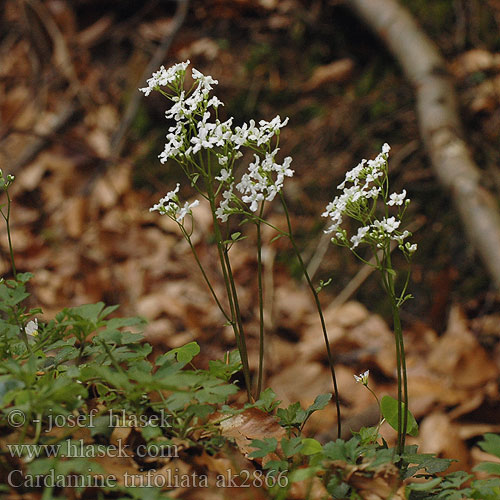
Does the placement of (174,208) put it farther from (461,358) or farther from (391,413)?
(461,358)

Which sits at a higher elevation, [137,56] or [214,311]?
[137,56]

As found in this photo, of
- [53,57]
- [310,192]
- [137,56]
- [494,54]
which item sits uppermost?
[53,57]

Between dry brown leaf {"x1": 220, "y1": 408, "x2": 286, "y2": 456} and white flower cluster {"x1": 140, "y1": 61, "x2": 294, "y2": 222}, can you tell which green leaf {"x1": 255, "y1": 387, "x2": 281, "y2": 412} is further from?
white flower cluster {"x1": 140, "y1": 61, "x2": 294, "y2": 222}

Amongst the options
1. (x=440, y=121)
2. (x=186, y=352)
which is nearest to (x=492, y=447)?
(x=186, y=352)

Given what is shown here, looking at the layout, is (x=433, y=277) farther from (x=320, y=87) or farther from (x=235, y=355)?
(x=235, y=355)

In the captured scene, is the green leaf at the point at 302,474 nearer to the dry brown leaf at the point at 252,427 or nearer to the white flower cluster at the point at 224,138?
the dry brown leaf at the point at 252,427

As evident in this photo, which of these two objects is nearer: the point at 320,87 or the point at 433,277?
the point at 433,277

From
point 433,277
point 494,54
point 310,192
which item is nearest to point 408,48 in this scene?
point 494,54

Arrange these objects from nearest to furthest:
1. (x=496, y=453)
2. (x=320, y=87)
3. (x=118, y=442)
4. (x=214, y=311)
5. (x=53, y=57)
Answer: (x=496, y=453) → (x=118, y=442) → (x=214, y=311) → (x=320, y=87) → (x=53, y=57)
